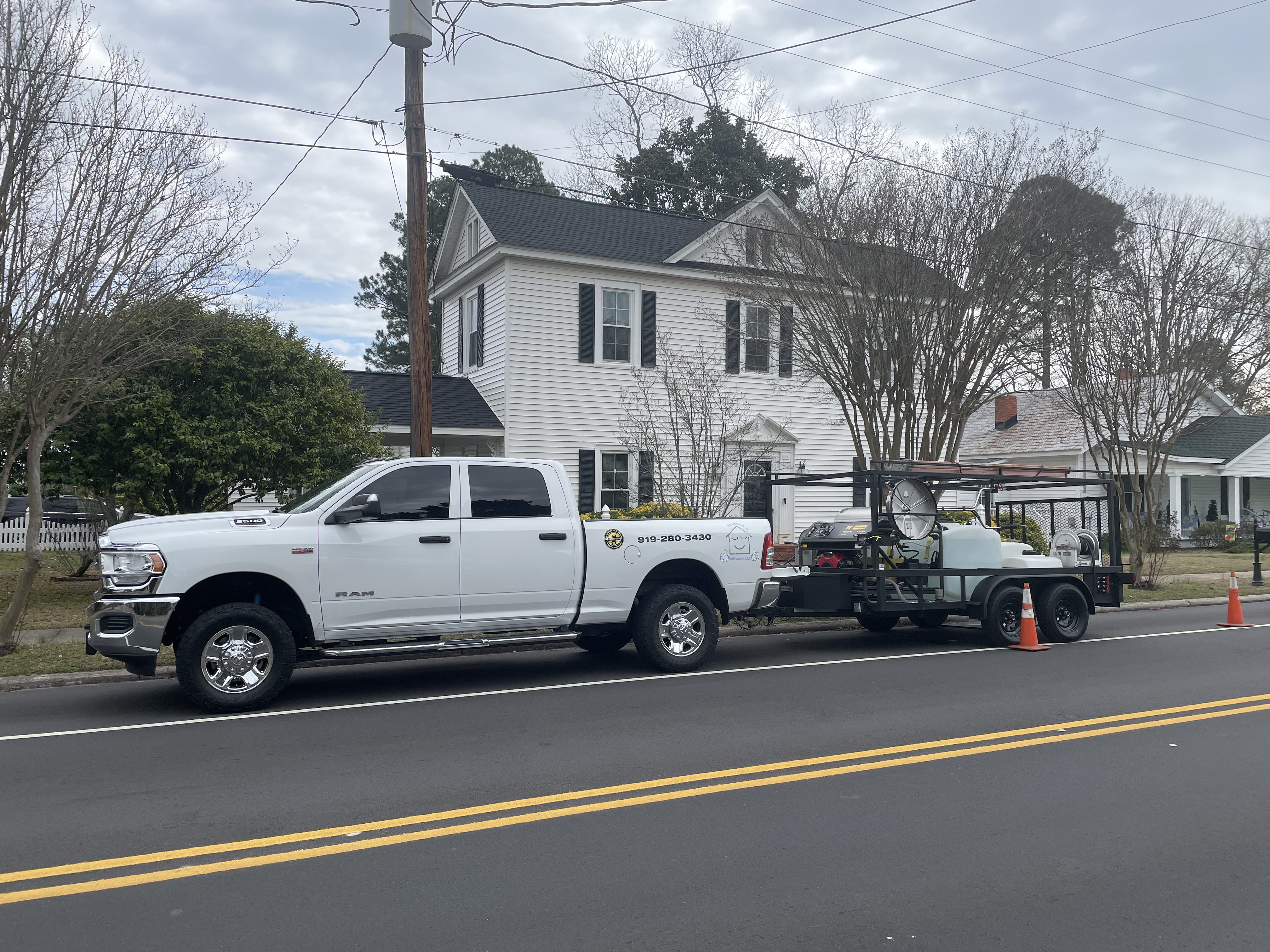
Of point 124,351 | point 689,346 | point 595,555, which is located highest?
point 689,346

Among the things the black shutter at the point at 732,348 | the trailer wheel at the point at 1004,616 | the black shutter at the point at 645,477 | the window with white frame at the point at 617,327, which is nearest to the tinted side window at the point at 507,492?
the trailer wheel at the point at 1004,616

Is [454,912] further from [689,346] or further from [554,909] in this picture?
[689,346]

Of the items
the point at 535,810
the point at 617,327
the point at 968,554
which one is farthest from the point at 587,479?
the point at 535,810

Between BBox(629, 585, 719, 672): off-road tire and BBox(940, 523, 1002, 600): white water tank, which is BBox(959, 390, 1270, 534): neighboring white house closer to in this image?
BBox(940, 523, 1002, 600): white water tank

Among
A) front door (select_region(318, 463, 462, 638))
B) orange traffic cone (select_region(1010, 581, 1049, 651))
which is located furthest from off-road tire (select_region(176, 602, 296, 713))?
orange traffic cone (select_region(1010, 581, 1049, 651))

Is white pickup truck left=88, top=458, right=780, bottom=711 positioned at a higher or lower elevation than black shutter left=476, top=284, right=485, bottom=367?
lower

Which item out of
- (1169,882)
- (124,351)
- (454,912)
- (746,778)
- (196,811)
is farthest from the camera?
(124,351)

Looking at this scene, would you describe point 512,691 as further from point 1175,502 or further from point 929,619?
point 1175,502

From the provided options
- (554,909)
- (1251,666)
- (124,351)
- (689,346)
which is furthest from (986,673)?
(689,346)

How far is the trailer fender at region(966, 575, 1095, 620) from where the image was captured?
12.7 meters

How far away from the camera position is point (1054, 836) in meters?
5.29

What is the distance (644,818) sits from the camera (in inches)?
221

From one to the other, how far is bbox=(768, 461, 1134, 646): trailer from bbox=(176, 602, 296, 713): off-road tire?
5.49 meters

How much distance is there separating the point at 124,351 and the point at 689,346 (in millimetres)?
13107
